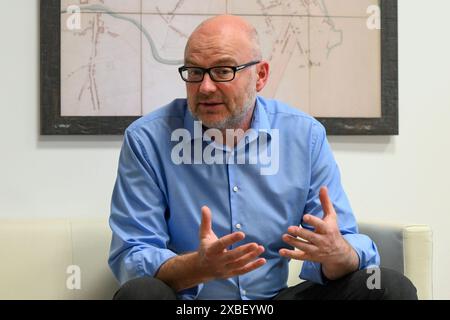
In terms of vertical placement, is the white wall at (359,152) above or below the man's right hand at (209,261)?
above

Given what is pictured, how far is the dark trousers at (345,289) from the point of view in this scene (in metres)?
1.34

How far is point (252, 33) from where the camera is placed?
5.48 ft

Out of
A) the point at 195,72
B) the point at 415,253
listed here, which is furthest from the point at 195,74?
the point at 415,253

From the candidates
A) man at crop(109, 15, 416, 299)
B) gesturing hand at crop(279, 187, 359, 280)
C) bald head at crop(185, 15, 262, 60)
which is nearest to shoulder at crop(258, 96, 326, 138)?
man at crop(109, 15, 416, 299)

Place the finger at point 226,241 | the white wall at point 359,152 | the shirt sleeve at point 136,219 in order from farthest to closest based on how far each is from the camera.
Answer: the white wall at point 359,152 < the shirt sleeve at point 136,219 < the finger at point 226,241

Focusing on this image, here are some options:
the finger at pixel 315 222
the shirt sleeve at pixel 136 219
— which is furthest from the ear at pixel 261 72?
the finger at pixel 315 222

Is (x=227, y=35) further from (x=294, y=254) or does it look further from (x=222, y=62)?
(x=294, y=254)

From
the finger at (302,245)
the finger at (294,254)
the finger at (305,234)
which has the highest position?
the finger at (305,234)

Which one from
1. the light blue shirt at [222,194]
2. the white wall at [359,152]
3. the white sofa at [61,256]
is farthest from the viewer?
the white wall at [359,152]

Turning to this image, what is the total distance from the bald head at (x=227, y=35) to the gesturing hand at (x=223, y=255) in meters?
0.46

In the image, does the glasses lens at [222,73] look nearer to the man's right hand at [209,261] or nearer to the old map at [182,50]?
the man's right hand at [209,261]

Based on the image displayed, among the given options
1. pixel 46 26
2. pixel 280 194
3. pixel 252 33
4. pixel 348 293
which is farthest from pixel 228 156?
pixel 46 26

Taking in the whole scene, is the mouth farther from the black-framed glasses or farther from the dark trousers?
the dark trousers
